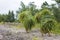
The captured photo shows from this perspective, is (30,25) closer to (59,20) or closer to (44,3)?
(59,20)

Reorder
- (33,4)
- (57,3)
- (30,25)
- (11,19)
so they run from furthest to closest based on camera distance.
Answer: (11,19) < (33,4) < (57,3) < (30,25)

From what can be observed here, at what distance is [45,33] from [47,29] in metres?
0.41

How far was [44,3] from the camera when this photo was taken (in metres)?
42.8

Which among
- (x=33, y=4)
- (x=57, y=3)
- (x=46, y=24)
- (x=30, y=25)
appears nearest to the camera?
(x=46, y=24)

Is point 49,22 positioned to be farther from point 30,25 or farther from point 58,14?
point 58,14

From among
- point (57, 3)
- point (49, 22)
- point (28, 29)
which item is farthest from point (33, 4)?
point (49, 22)

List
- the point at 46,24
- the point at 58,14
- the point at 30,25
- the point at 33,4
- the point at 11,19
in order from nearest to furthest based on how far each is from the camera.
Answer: the point at 46,24
the point at 30,25
the point at 58,14
the point at 33,4
the point at 11,19

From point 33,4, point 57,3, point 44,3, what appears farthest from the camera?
point 33,4

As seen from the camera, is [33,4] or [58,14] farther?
[33,4]

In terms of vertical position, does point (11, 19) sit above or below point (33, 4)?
below

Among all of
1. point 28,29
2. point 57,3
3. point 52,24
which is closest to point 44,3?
point 57,3

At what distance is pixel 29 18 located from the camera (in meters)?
18.9

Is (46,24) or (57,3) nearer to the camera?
(46,24)

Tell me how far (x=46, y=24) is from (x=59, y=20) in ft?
40.9
